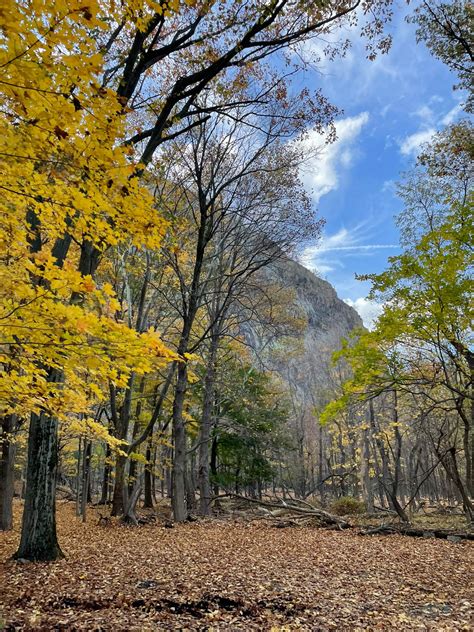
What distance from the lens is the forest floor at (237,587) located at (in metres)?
3.65

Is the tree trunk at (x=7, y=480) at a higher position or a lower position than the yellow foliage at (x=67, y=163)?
lower

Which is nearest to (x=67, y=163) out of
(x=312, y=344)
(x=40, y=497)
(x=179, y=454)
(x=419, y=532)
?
(x=40, y=497)

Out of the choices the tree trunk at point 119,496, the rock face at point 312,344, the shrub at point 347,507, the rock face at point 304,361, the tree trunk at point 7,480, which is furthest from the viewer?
the rock face at point 312,344

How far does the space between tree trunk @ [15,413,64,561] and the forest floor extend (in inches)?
8.9

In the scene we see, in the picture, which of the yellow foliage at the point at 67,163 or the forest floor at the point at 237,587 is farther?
the forest floor at the point at 237,587

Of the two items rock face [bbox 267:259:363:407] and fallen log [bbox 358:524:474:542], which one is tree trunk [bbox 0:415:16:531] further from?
fallen log [bbox 358:524:474:542]

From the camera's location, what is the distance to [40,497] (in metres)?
5.88

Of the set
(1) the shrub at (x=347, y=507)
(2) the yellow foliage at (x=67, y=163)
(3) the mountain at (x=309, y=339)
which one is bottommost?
(1) the shrub at (x=347, y=507)

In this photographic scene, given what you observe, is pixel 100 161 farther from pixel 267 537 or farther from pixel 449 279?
pixel 267 537

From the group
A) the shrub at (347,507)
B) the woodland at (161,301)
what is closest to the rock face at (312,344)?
the woodland at (161,301)

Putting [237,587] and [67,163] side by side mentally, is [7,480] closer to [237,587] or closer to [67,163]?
[237,587]

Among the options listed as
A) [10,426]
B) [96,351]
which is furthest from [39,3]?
[10,426]

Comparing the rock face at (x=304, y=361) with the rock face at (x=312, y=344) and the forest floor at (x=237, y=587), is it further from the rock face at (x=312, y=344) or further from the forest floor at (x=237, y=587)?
the forest floor at (x=237, y=587)

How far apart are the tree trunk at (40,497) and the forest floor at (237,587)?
226 mm
